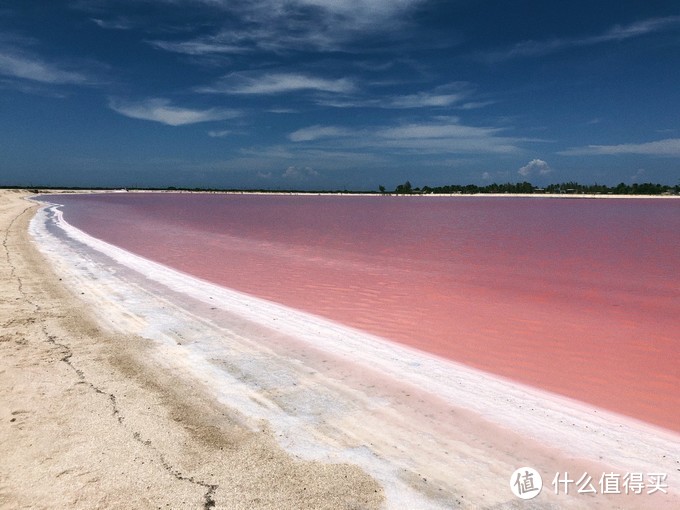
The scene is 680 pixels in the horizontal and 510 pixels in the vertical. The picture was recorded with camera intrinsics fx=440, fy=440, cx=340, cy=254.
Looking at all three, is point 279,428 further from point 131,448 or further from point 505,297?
point 505,297

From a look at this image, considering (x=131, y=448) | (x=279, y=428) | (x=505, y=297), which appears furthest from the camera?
(x=505, y=297)

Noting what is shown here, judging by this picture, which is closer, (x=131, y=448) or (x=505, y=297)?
(x=131, y=448)

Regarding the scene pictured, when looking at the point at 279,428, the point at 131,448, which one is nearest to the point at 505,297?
the point at 279,428

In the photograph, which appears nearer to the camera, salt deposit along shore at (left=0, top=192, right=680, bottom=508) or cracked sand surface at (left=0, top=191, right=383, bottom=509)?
cracked sand surface at (left=0, top=191, right=383, bottom=509)

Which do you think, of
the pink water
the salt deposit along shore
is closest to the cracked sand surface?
the salt deposit along shore

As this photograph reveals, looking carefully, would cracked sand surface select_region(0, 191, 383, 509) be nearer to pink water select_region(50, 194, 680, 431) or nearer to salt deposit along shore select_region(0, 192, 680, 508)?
salt deposit along shore select_region(0, 192, 680, 508)

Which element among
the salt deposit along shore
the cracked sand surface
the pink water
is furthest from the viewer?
the pink water

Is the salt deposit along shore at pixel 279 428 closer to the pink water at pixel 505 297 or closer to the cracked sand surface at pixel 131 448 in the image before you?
the cracked sand surface at pixel 131 448

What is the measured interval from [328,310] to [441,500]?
6.11 meters

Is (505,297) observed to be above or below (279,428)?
below

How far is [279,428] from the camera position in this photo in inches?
169

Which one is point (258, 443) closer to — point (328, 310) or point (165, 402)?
point (165, 402)

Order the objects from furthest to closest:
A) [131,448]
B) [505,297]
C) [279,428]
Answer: [505,297]
[279,428]
[131,448]

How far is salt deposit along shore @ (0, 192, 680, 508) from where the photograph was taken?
134 inches
